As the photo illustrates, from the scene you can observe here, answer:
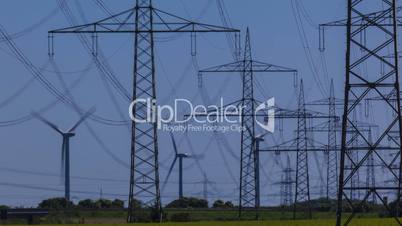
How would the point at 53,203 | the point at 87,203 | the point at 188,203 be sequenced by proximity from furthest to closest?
the point at 188,203 → the point at 87,203 → the point at 53,203

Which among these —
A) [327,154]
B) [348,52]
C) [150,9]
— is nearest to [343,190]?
[348,52]

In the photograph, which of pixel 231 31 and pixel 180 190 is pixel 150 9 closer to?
pixel 231 31

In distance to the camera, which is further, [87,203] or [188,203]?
[188,203]

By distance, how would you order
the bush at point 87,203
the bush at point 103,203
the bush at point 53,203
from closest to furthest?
the bush at point 53,203 < the bush at point 87,203 < the bush at point 103,203

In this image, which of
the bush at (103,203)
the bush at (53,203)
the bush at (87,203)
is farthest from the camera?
the bush at (103,203)

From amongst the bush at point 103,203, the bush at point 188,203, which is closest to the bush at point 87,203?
the bush at point 103,203

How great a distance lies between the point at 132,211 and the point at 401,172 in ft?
115

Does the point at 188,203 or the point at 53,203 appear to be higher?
the point at 188,203

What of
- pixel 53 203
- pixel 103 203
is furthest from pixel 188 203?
pixel 53 203

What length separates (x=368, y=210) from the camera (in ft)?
454

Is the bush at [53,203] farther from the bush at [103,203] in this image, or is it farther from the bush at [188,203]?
the bush at [188,203]

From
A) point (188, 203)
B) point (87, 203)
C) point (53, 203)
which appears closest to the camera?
point (53, 203)

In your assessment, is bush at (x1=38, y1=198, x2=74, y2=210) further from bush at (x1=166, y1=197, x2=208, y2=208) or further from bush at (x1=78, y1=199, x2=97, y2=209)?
bush at (x1=166, y1=197, x2=208, y2=208)

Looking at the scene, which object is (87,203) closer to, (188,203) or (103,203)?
(103,203)
